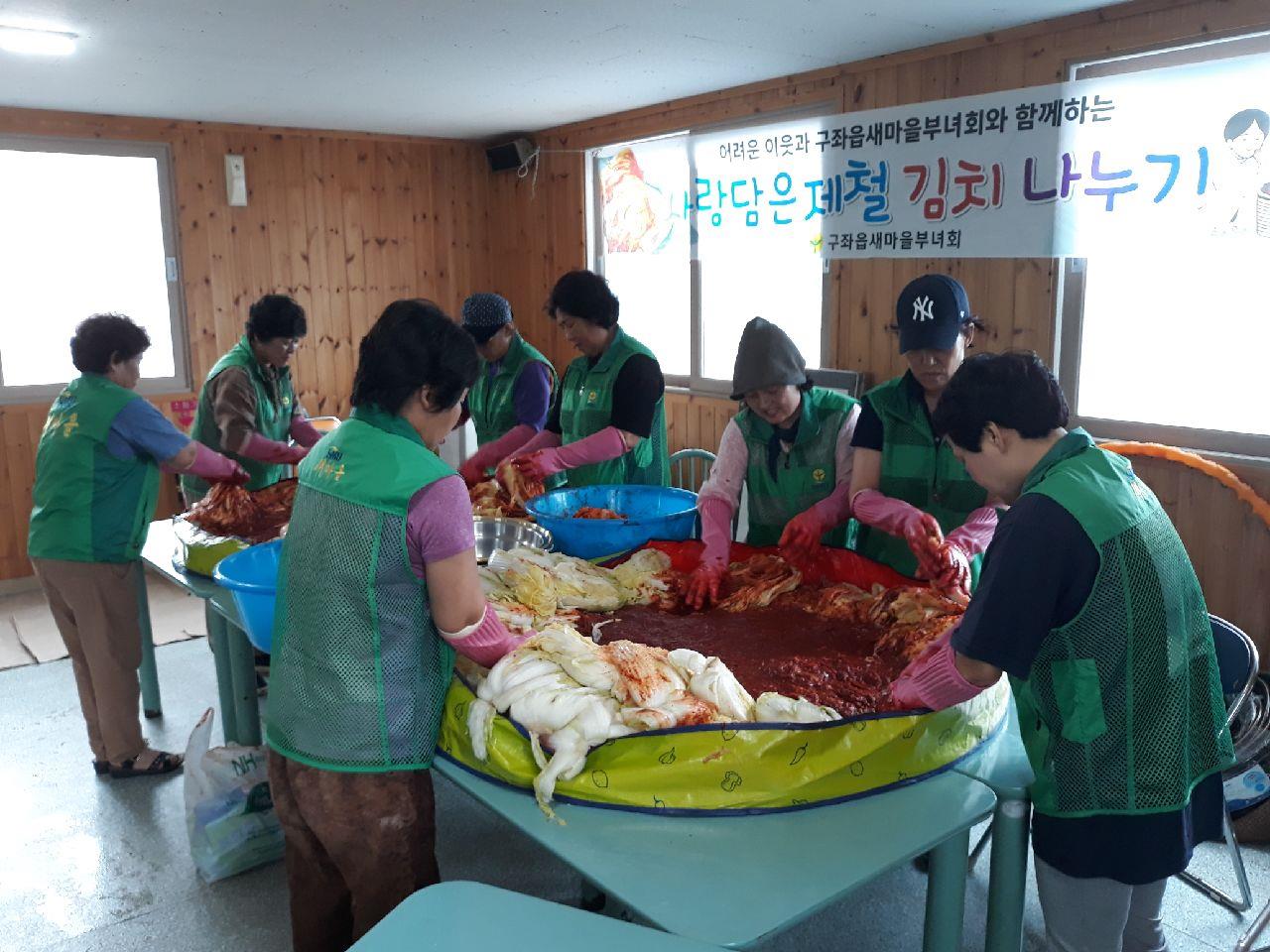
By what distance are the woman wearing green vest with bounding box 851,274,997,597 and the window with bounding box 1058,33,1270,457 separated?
4.89 ft

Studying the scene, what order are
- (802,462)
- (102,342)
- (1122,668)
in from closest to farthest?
(1122,668) → (802,462) → (102,342)

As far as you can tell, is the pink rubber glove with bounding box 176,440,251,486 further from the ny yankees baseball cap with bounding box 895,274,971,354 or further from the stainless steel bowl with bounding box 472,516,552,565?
the ny yankees baseball cap with bounding box 895,274,971,354

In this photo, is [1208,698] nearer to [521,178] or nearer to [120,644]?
[120,644]

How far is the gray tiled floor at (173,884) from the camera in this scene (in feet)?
7.76

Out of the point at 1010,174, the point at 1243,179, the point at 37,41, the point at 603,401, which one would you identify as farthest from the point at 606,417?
the point at 37,41

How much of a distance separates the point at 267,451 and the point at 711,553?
71.5 inches

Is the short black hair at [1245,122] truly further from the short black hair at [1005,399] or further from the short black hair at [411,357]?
the short black hair at [411,357]

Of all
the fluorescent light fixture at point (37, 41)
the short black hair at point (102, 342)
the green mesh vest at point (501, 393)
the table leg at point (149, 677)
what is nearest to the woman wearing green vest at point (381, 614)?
the short black hair at point (102, 342)

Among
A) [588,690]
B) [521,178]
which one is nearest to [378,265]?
[521,178]

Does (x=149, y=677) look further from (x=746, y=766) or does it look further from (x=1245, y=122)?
(x=1245, y=122)

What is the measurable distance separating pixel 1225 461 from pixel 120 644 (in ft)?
12.0

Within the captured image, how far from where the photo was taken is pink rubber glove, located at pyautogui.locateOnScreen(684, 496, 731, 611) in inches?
84.7

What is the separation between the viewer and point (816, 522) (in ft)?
7.55

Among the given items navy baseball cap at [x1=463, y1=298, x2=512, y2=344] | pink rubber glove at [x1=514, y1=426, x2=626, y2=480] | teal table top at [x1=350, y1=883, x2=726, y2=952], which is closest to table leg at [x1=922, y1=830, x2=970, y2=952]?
teal table top at [x1=350, y1=883, x2=726, y2=952]
